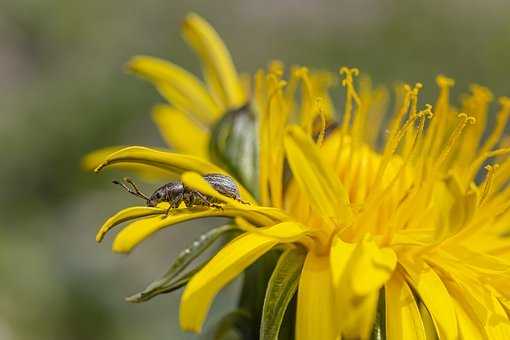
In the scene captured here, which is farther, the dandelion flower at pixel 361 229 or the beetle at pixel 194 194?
the beetle at pixel 194 194

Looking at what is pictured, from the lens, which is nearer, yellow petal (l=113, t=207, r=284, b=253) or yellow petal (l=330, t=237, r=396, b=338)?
yellow petal (l=330, t=237, r=396, b=338)

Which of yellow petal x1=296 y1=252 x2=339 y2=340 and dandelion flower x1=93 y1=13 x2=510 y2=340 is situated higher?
dandelion flower x1=93 y1=13 x2=510 y2=340

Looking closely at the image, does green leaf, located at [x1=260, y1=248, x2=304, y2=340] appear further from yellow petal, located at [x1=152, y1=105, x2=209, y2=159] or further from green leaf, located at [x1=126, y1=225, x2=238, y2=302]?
yellow petal, located at [x1=152, y1=105, x2=209, y2=159]

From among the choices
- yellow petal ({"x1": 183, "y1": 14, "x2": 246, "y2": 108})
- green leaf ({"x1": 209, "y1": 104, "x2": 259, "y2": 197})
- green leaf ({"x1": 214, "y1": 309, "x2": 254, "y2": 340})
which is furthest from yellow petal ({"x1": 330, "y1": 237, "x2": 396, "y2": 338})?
yellow petal ({"x1": 183, "y1": 14, "x2": 246, "y2": 108})

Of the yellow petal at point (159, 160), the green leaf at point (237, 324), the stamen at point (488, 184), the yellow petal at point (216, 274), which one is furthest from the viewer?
the green leaf at point (237, 324)

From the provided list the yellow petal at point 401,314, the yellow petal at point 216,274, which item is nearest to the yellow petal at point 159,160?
the yellow petal at point 216,274

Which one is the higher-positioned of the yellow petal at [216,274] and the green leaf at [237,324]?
the yellow petal at [216,274]

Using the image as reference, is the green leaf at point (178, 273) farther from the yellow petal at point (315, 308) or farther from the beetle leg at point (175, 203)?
the yellow petal at point (315, 308)

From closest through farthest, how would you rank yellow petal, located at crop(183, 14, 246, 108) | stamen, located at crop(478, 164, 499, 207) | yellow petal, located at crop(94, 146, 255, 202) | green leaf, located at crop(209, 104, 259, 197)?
yellow petal, located at crop(94, 146, 255, 202), stamen, located at crop(478, 164, 499, 207), green leaf, located at crop(209, 104, 259, 197), yellow petal, located at crop(183, 14, 246, 108)

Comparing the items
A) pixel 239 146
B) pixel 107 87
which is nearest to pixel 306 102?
pixel 239 146
